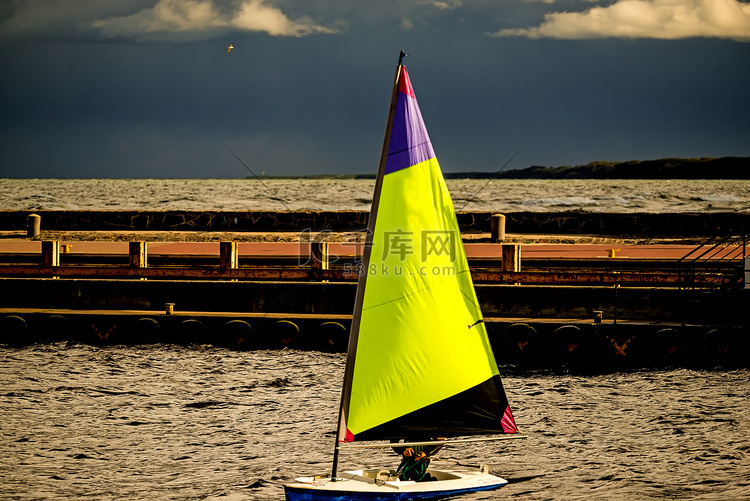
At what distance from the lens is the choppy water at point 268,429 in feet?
38.1

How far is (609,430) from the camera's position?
14.2 meters

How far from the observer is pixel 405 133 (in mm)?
9227

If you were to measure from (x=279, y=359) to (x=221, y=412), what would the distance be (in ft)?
13.1

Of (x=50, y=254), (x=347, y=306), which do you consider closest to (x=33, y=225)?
(x=50, y=254)

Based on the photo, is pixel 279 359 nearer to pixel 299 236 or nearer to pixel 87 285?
pixel 87 285

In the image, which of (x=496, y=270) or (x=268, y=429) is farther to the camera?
(x=496, y=270)

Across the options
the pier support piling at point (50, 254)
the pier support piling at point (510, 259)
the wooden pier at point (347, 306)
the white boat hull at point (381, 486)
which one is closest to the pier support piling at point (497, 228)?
the wooden pier at point (347, 306)

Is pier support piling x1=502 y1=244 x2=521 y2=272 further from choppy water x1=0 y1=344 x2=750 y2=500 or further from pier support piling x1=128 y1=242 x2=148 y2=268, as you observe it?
pier support piling x1=128 y1=242 x2=148 y2=268

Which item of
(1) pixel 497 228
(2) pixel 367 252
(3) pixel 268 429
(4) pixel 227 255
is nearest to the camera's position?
(2) pixel 367 252

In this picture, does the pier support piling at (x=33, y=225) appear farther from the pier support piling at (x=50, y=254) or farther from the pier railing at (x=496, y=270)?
the pier support piling at (x=50, y=254)

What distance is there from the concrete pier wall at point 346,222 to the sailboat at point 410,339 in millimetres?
25145

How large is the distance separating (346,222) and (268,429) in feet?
74.0

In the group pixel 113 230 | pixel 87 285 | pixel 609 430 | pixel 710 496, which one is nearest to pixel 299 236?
pixel 113 230

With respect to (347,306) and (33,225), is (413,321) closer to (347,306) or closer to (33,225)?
(347,306)
